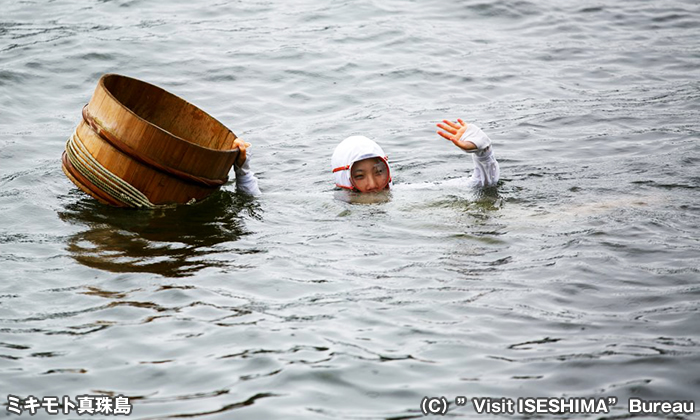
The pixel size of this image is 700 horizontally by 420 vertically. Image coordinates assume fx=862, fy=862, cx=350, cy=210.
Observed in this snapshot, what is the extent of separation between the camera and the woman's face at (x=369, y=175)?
28.0 feet

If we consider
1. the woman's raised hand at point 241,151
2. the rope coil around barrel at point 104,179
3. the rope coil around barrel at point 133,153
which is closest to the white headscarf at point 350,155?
the woman's raised hand at point 241,151

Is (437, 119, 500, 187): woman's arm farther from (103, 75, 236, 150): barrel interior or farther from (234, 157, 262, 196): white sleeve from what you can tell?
(103, 75, 236, 150): barrel interior

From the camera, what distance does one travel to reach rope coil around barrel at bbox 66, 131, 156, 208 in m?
7.22

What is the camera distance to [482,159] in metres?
8.34

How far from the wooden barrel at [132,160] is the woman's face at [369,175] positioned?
1.41 m

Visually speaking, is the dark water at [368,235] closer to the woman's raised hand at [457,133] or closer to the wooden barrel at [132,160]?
the wooden barrel at [132,160]

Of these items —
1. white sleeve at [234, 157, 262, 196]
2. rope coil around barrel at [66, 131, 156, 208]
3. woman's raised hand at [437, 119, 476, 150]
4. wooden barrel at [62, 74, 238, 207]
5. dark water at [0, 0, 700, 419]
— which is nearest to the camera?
dark water at [0, 0, 700, 419]

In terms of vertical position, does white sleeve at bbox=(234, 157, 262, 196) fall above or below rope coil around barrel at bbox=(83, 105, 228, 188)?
below

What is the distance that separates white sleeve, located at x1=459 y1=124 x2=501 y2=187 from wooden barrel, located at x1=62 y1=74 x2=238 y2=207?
7.25 ft

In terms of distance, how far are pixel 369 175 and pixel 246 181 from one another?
1214mm

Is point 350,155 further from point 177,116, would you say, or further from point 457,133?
point 177,116

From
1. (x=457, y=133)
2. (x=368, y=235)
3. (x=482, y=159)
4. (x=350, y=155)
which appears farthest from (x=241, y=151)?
(x=482, y=159)

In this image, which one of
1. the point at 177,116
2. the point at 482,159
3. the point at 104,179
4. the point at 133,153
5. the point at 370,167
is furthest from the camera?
the point at 370,167

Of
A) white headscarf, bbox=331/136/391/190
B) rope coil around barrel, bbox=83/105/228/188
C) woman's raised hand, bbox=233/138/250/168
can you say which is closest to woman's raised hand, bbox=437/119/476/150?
white headscarf, bbox=331/136/391/190
